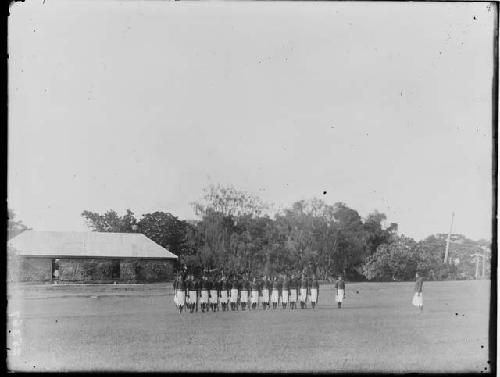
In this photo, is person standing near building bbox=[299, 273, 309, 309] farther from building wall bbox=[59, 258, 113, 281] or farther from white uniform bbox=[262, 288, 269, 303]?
building wall bbox=[59, 258, 113, 281]

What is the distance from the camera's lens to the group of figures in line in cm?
2377

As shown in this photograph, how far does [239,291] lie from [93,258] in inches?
825

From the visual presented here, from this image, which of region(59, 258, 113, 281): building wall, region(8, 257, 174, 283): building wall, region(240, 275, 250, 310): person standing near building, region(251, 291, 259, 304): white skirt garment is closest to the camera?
region(240, 275, 250, 310): person standing near building

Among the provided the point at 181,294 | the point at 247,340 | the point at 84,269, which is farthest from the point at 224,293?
the point at 84,269

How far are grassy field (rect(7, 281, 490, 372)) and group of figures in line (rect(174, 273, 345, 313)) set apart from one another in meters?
0.92

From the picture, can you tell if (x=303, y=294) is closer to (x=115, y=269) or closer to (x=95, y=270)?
(x=95, y=270)

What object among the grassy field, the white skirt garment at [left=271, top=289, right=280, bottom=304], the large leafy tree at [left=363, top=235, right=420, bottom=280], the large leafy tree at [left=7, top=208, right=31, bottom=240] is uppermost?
the large leafy tree at [left=7, top=208, right=31, bottom=240]

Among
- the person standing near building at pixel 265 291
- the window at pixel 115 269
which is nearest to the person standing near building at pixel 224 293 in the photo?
the person standing near building at pixel 265 291

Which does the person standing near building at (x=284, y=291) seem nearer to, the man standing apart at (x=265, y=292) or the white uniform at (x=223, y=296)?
the man standing apart at (x=265, y=292)

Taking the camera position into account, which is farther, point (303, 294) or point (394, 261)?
point (394, 261)

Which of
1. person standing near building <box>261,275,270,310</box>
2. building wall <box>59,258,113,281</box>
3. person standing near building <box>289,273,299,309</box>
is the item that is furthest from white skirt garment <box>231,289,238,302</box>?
building wall <box>59,258,113,281</box>

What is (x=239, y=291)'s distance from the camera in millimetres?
24359

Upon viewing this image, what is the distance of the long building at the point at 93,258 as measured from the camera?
41625mm
